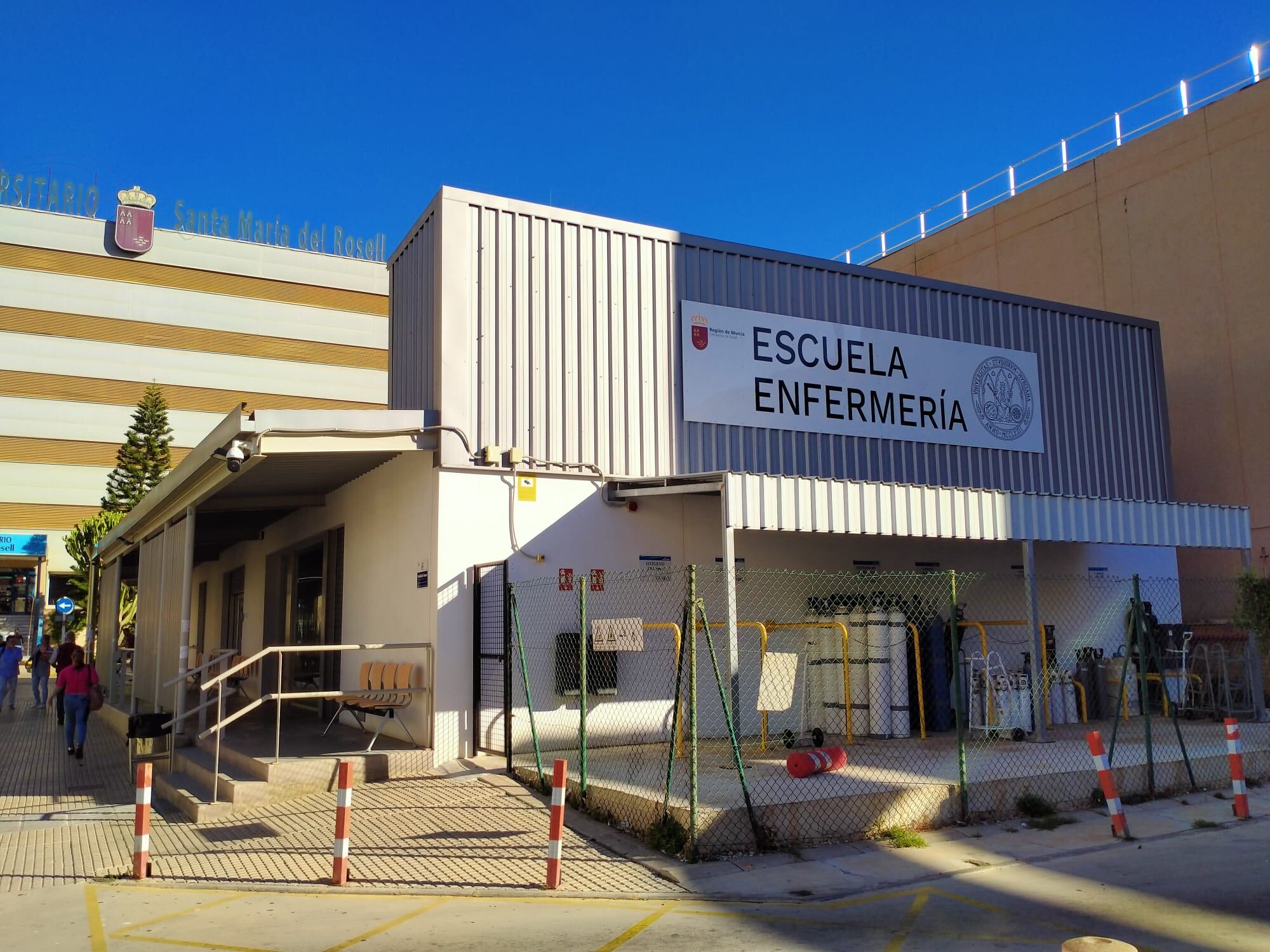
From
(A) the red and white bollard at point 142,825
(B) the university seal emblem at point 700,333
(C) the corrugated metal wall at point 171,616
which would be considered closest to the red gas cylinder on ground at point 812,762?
(A) the red and white bollard at point 142,825

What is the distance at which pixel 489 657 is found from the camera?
11.8 metres

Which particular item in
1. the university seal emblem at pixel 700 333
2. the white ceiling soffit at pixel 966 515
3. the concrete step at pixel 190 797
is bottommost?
the concrete step at pixel 190 797

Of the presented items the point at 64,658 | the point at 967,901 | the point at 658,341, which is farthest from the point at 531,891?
the point at 64,658

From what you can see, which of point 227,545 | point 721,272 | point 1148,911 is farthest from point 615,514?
point 227,545

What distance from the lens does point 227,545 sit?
80.7 feet

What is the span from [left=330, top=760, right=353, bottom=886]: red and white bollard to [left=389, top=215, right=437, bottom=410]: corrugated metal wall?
19.3ft

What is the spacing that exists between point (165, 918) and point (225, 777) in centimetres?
367

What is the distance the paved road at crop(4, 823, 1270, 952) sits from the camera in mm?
6133

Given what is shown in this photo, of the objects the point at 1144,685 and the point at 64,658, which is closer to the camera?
the point at 1144,685

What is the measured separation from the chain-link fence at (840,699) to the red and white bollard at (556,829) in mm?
1073

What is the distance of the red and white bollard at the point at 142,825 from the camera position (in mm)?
7719

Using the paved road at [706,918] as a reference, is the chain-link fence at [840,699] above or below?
above

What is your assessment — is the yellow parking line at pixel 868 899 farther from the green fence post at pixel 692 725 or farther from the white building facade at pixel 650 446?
the white building facade at pixel 650 446

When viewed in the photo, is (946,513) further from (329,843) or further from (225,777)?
(225,777)
